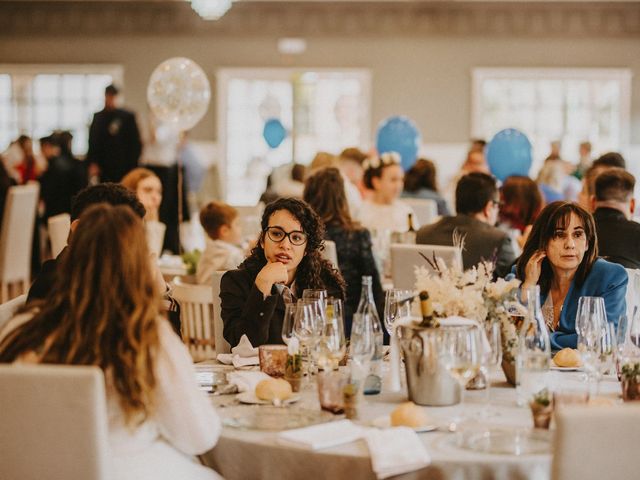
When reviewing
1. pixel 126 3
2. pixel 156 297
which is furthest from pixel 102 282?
pixel 126 3

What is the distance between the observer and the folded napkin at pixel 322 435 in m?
2.21

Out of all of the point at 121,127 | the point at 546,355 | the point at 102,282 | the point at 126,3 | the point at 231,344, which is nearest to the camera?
the point at 102,282

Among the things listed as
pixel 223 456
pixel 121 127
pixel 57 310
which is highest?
pixel 121 127

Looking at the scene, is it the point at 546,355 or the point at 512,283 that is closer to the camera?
the point at 546,355

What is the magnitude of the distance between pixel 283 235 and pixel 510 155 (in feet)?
14.7

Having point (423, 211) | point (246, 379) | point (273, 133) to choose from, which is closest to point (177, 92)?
point (423, 211)

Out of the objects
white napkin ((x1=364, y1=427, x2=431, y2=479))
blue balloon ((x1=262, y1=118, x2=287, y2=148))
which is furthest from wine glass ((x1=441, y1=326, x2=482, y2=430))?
blue balloon ((x1=262, y1=118, x2=287, y2=148))

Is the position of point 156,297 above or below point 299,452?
above

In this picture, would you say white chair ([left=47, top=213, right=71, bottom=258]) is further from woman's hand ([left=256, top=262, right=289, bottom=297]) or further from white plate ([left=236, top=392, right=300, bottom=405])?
white plate ([left=236, top=392, right=300, bottom=405])

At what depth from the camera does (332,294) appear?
3.50 m

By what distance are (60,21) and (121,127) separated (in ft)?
15.3

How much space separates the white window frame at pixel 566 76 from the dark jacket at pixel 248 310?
35.0 feet

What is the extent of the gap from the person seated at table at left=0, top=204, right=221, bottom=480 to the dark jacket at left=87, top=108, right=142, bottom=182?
768 centimetres

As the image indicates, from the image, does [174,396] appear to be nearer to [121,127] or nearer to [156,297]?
[156,297]
